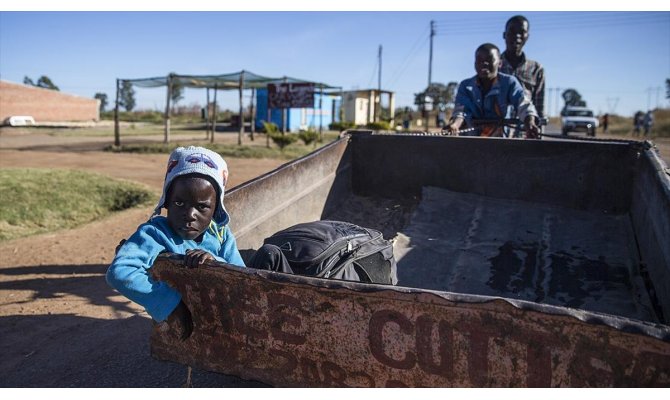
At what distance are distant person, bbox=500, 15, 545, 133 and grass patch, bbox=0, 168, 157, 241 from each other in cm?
501

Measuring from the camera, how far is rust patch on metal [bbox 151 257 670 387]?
1.23 meters

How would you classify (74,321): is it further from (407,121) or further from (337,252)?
(407,121)

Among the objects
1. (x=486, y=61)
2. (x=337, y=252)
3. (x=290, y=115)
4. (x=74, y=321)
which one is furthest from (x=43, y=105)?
(x=337, y=252)

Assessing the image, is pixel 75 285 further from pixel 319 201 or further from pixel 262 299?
pixel 262 299

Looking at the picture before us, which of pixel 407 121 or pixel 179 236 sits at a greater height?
pixel 407 121

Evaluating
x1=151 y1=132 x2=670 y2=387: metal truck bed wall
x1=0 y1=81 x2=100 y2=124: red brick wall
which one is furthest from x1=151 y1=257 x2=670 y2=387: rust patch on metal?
x1=0 y1=81 x2=100 y2=124: red brick wall

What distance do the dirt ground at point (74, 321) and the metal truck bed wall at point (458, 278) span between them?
2.20 feet

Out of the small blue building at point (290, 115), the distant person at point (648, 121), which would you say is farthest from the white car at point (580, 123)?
the small blue building at point (290, 115)

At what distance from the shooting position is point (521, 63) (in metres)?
5.64

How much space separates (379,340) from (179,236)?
35.6 inches

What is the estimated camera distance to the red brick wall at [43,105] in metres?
37.1

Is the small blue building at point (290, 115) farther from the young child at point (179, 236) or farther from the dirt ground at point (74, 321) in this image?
the young child at point (179, 236)

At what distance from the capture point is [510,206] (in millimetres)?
4223

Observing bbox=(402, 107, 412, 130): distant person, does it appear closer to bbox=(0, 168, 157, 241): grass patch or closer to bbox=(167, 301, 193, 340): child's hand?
bbox=(0, 168, 157, 241): grass patch
